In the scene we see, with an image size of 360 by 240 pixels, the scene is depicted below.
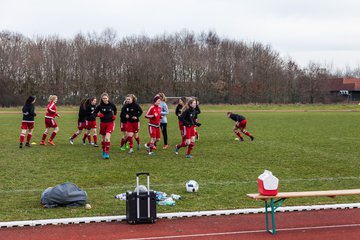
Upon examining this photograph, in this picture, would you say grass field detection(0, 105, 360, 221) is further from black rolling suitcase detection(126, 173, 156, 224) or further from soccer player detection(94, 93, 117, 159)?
black rolling suitcase detection(126, 173, 156, 224)

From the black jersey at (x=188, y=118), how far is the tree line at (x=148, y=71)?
54766 millimetres

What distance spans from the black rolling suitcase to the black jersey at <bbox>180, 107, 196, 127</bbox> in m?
7.16

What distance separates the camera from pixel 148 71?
78375 millimetres

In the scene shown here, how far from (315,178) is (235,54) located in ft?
257

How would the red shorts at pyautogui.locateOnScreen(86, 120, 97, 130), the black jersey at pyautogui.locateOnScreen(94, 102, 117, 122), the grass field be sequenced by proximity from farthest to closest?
1. the red shorts at pyautogui.locateOnScreen(86, 120, 97, 130)
2. the black jersey at pyautogui.locateOnScreen(94, 102, 117, 122)
3. the grass field

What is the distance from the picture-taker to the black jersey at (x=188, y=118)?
1480 centimetres

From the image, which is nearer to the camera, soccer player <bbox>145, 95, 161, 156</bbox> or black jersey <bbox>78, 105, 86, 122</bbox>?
soccer player <bbox>145, 95, 161, 156</bbox>

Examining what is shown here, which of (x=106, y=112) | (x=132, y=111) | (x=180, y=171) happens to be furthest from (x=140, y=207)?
(x=132, y=111)

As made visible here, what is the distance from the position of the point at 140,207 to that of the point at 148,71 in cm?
Answer: 7143

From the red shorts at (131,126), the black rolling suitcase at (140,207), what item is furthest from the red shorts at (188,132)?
the black rolling suitcase at (140,207)

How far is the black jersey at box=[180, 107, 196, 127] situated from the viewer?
14797 millimetres

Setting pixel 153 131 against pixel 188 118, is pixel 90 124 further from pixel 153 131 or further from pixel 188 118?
pixel 188 118

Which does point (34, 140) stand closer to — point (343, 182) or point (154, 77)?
point (343, 182)

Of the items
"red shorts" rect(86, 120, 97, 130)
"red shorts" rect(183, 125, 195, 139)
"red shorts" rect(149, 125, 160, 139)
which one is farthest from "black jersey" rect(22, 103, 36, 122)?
"red shorts" rect(183, 125, 195, 139)
